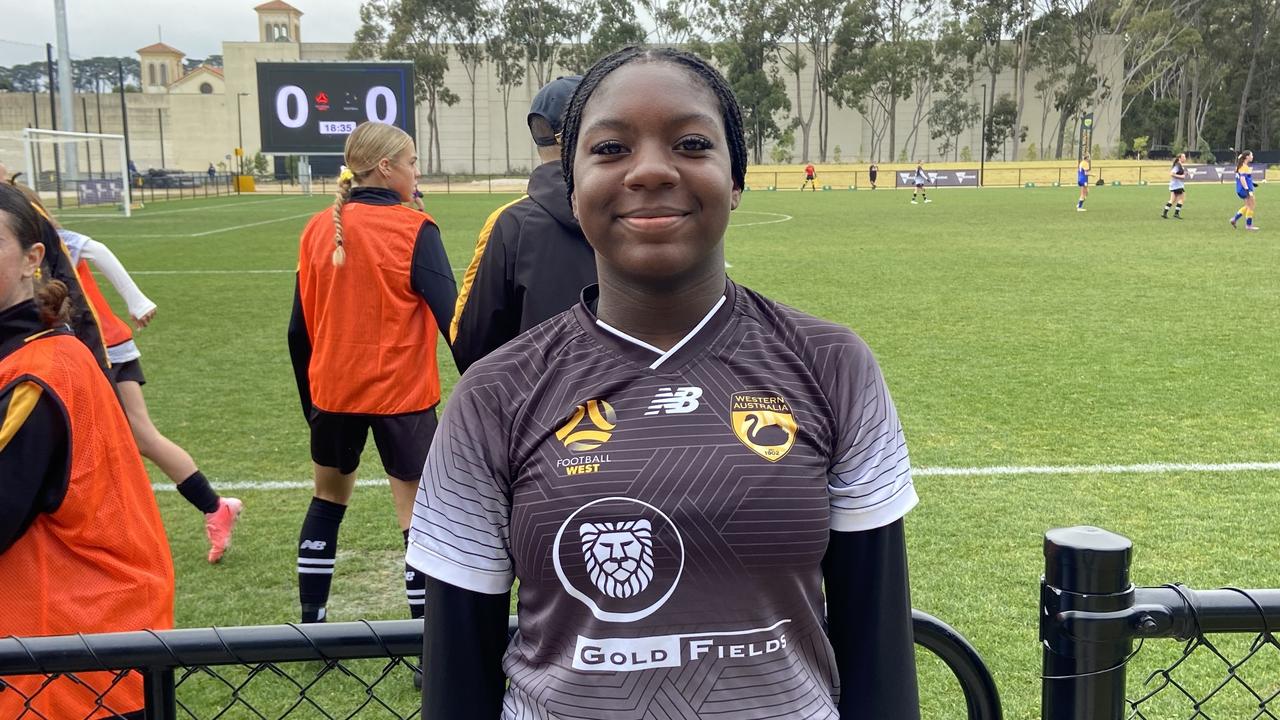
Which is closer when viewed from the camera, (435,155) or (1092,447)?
(1092,447)

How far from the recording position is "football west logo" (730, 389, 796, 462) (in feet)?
4.48

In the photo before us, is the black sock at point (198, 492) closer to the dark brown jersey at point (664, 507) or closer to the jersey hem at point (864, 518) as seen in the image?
the dark brown jersey at point (664, 507)

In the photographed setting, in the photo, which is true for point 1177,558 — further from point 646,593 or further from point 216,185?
point 216,185

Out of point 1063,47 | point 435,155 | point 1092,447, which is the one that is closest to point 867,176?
point 1063,47

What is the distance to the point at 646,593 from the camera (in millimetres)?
1330

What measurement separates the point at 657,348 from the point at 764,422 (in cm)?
19

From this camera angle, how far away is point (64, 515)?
7.15ft

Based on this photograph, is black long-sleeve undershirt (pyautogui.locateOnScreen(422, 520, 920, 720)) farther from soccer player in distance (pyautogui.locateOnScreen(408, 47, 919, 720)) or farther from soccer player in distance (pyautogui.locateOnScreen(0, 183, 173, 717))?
soccer player in distance (pyautogui.locateOnScreen(0, 183, 173, 717))

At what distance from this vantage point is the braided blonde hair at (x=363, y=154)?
3.90m

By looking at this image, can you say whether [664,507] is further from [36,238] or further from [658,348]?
[36,238]

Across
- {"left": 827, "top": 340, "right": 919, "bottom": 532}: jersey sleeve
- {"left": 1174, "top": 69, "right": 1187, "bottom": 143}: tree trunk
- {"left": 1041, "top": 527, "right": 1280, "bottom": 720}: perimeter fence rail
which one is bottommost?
{"left": 1041, "top": 527, "right": 1280, "bottom": 720}: perimeter fence rail

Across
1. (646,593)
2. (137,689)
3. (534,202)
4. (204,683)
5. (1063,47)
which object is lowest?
(204,683)

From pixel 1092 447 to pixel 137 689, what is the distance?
5.86m

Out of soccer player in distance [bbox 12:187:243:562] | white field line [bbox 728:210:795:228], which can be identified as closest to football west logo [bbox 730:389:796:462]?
soccer player in distance [bbox 12:187:243:562]
